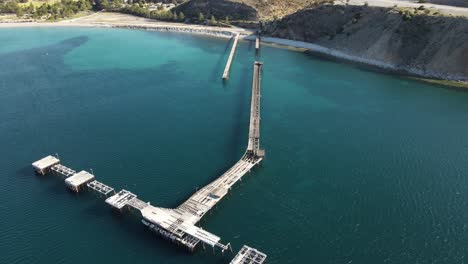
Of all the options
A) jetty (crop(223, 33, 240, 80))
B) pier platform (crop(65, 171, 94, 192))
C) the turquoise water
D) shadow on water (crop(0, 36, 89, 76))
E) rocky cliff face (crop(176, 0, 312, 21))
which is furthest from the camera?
rocky cliff face (crop(176, 0, 312, 21))

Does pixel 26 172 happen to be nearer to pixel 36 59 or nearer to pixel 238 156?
pixel 238 156

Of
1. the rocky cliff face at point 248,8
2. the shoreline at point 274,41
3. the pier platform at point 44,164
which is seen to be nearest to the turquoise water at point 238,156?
the pier platform at point 44,164

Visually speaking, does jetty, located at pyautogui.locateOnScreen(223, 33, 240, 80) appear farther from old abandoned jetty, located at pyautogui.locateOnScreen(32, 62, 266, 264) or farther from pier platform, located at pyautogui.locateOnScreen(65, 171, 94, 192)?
pier platform, located at pyautogui.locateOnScreen(65, 171, 94, 192)

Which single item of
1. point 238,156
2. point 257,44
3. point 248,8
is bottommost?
point 238,156

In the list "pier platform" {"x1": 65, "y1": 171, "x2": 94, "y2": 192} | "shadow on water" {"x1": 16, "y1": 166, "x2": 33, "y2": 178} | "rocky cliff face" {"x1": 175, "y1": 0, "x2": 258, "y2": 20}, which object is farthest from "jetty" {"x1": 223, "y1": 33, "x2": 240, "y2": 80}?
"shadow on water" {"x1": 16, "y1": 166, "x2": 33, "y2": 178}

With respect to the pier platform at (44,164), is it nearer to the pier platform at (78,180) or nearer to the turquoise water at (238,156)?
the turquoise water at (238,156)

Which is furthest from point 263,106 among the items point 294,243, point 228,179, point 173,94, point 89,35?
point 89,35

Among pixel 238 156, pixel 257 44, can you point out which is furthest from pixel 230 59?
pixel 238 156

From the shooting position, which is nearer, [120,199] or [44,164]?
[120,199]

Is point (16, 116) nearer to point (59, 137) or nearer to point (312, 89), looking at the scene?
point (59, 137)
